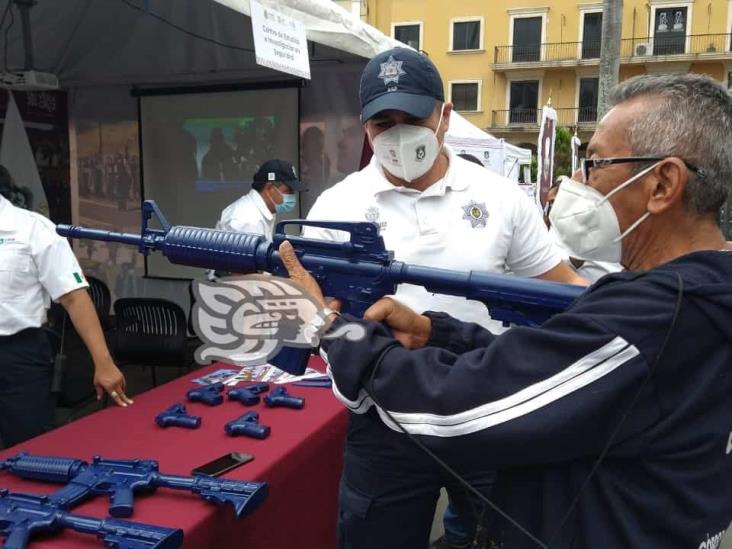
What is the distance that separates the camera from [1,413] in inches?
98.6

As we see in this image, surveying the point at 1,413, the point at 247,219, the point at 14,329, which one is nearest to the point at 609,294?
the point at 14,329

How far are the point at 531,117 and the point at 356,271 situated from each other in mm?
38128

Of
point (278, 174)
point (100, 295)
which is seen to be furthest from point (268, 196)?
point (100, 295)

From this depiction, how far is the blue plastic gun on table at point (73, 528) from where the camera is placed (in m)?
1.30

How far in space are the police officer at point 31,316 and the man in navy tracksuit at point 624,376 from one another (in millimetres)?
1829

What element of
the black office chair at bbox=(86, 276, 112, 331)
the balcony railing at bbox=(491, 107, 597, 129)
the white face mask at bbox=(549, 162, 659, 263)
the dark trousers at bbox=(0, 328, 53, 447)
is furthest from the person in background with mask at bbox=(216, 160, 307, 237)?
the balcony railing at bbox=(491, 107, 597, 129)

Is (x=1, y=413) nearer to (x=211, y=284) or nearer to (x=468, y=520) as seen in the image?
(x=211, y=284)

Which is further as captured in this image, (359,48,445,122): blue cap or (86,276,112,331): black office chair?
(86,276,112,331): black office chair

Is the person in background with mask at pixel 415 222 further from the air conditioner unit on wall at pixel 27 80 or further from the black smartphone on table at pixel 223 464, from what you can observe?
the air conditioner unit on wall at pixel 27 80

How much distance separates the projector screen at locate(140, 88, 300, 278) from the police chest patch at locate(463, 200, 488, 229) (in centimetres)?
376

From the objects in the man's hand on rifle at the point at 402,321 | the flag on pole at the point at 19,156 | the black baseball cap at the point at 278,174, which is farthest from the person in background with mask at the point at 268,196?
the man's hand on rifle at the point at 402,321

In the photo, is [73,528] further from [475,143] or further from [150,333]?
[475,143]

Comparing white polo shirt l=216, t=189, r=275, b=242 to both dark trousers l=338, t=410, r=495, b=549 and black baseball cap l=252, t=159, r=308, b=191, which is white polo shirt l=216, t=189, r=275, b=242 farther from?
dark trousers l=338, t=410, r=495, b=549

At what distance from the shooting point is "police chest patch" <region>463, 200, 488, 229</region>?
177cm
